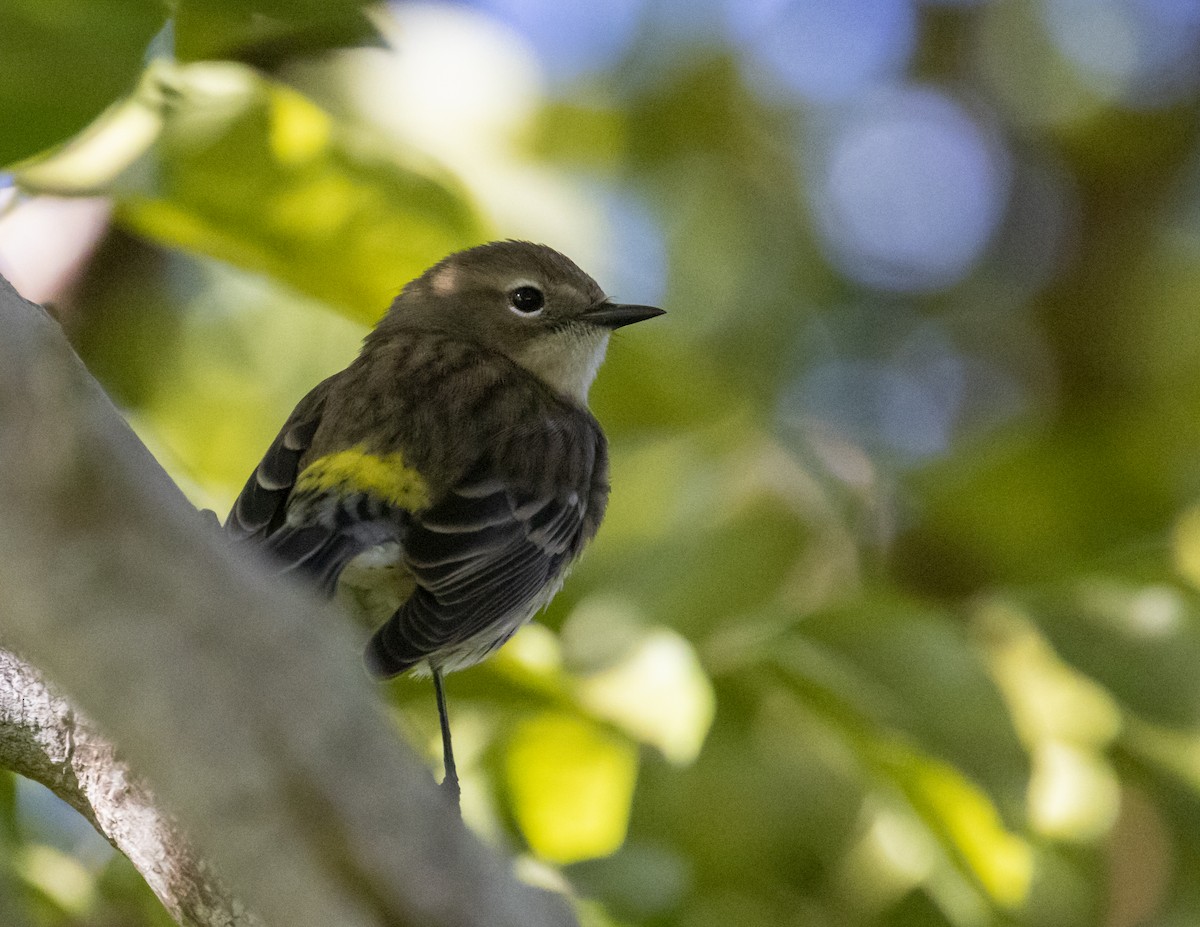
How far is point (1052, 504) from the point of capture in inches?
112

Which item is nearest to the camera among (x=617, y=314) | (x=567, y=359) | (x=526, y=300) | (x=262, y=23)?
(x=262, y=23)

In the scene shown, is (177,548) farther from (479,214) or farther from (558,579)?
(558,579)

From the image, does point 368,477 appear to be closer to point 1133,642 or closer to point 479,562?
point 479,562

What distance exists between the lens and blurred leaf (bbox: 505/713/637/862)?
217 centimetres

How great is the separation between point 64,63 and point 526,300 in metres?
1.81

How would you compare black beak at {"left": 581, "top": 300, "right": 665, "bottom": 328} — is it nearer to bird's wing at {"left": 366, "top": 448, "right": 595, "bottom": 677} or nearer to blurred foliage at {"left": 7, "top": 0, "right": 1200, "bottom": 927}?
blurred foliage at {"left": 7, "top": 0, "right": 1200, "bottom": 927}

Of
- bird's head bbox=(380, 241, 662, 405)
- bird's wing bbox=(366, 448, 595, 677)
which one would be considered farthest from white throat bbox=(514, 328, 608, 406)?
bird's wing bbox=(366, 448, 595, 677)

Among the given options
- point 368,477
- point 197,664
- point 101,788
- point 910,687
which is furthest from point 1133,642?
point 197,664

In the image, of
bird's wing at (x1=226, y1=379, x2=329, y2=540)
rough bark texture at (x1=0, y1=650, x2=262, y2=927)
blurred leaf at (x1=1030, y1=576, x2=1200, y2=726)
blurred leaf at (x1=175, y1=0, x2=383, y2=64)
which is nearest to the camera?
rough bark texture at (x1=0, y1=650, x2=262, y2=927)

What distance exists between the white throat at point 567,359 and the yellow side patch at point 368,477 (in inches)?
27.0

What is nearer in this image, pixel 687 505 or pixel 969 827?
pixel 969 827

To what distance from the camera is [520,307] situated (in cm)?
338

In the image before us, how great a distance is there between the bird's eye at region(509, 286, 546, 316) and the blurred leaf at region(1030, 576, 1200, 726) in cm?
148

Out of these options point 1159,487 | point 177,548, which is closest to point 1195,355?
point 1159,487
